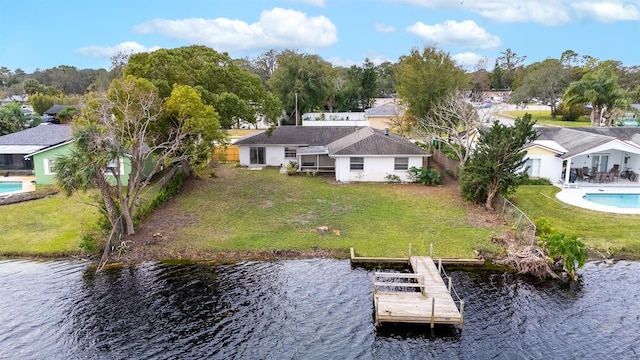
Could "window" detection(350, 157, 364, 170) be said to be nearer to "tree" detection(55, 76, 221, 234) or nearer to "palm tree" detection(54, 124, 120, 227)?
"tree" detection(55, 76, 221, 234)

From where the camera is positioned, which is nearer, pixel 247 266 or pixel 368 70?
pixel 247 266

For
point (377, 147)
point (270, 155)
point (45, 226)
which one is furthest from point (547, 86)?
point (45, 226)

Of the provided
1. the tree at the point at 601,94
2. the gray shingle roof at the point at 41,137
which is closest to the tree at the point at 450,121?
the tree at the point at 601,94

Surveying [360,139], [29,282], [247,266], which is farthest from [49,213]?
[360,139]

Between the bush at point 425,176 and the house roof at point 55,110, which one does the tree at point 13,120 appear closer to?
Result: the house roof at point 55,110

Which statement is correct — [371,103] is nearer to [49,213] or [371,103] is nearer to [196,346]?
[49,213]
